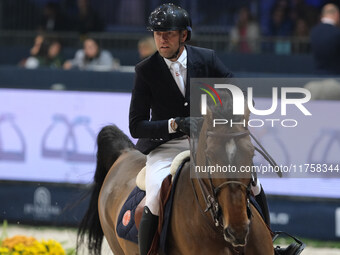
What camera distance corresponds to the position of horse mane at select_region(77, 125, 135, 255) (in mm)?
6375

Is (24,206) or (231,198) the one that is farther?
(24,206)

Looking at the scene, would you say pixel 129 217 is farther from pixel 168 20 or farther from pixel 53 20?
pixel 53 20

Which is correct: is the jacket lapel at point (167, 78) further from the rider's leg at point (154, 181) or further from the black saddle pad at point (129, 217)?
the black saddle pad at point (129, 217)

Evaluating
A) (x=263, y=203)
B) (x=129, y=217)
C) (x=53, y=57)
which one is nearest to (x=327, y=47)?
Answer: (x=53, y=57)

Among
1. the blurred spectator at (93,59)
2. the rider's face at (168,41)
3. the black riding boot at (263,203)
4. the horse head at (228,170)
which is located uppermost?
the rider's face at (168,41)

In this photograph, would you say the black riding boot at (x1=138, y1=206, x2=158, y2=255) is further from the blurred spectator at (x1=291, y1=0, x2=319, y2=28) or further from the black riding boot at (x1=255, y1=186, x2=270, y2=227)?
the blurred spectator at (x1=291, y1=0, x2=319, y2=28)

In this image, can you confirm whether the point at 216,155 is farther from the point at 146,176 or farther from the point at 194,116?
the point at 146,176

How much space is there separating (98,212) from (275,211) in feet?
10.1

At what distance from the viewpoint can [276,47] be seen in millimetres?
12852

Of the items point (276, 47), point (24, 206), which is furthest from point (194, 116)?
point (276, 47)

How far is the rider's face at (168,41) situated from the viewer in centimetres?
472

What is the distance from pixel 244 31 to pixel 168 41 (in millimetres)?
8581

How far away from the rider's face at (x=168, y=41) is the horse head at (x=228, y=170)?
0.68 metres

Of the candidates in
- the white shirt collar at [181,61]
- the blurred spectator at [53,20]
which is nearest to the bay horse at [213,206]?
the white shirt collar at [181,61]
